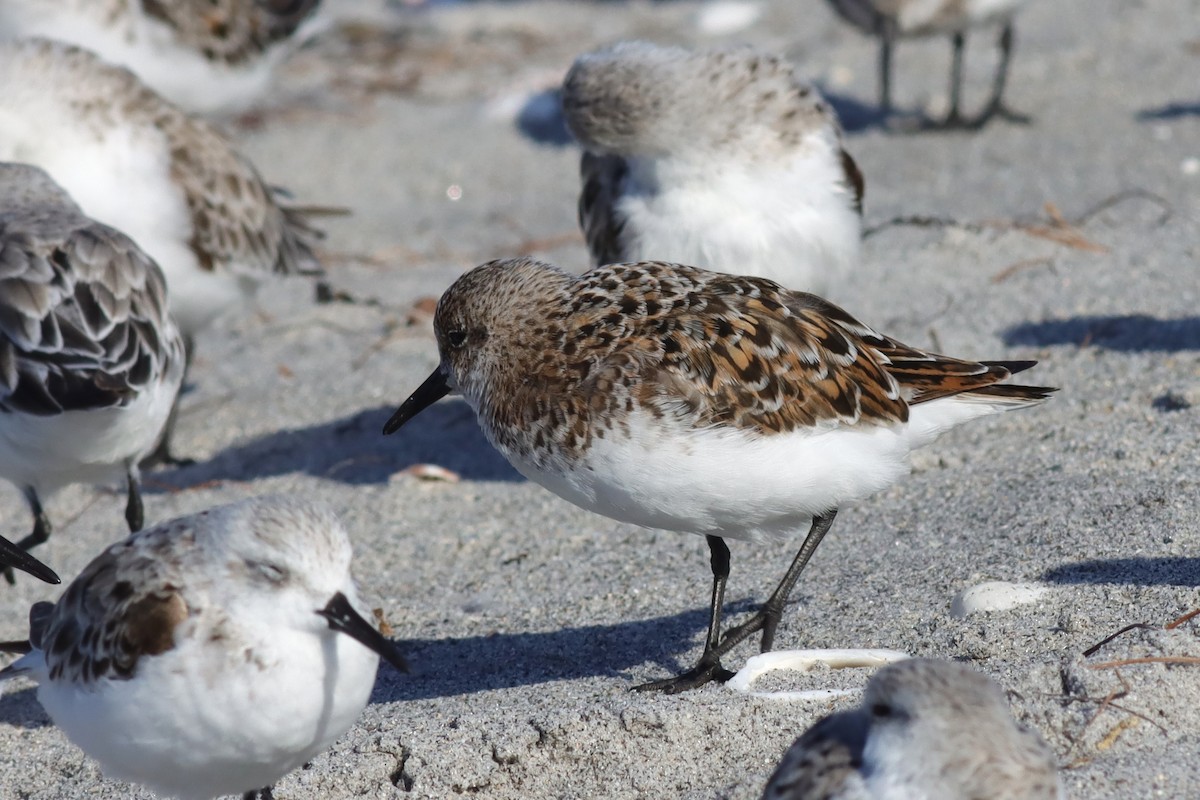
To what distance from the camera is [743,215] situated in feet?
18.2

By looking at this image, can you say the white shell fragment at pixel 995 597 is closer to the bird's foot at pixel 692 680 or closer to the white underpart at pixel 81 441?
the bird's foot at pixel 692 680

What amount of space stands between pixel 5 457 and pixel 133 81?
2.46m

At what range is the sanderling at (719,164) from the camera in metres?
5.55

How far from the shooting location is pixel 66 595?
3.60m

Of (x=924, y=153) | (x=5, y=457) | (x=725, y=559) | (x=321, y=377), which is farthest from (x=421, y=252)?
(x=725, y=559)

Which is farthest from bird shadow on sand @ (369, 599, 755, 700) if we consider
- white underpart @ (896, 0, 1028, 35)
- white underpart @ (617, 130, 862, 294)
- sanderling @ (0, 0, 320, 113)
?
white underpart @ (896, 0, 1028, 35)

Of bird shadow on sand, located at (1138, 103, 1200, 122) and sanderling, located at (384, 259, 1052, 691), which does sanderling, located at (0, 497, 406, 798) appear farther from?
bird shadow on sand, located at (1138, 103, 1200, 122)

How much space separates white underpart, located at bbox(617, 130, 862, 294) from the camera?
18.2 ft

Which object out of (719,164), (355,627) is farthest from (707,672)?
(719,164)

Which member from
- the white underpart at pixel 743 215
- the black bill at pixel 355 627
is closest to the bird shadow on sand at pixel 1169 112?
the white underpart at pixel 743 215

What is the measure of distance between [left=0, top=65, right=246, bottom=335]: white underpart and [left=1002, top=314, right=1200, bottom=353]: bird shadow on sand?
3592 mm

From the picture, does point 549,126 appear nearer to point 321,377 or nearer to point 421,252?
point 421,252

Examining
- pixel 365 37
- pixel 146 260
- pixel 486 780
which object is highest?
pixel 146 260

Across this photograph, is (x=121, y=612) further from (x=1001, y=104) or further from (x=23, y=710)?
(x=1001, y=104)
